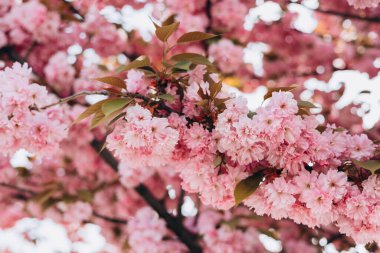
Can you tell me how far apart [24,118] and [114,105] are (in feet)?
1.50

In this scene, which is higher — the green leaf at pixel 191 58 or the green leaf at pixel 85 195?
the green leaf at pixel 191 58

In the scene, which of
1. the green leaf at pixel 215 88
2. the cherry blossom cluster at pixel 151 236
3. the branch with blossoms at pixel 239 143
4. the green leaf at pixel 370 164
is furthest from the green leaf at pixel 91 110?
the cherry blossom cluster at pixel 151 236

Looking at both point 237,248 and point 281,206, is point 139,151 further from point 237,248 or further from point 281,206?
point 237,248

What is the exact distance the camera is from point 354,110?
11.9ft

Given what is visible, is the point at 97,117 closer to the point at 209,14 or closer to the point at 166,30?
the point at 166,30

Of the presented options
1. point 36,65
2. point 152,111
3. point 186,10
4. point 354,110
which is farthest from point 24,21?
point 354,110

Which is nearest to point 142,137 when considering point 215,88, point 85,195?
point 215,88

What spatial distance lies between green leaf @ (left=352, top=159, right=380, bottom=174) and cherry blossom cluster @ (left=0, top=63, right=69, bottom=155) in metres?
1.07

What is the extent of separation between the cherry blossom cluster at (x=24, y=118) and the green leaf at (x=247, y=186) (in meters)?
0.76

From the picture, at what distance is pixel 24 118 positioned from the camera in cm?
179

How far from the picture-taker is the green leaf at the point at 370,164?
145 centimetres

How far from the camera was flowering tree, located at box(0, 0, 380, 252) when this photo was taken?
1525 mm

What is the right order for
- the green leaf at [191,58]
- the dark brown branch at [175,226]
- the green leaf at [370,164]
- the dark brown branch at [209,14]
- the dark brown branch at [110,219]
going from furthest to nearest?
the dark brown branch at [209,14] < the dark brown branch at [110,219] < the dark brown branch at [175,226] < the green leaf at [191,58] < the green leaf at [370,164]

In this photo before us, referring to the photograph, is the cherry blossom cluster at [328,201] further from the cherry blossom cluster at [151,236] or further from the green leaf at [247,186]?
the cherry blossom cluster at [151,236]
